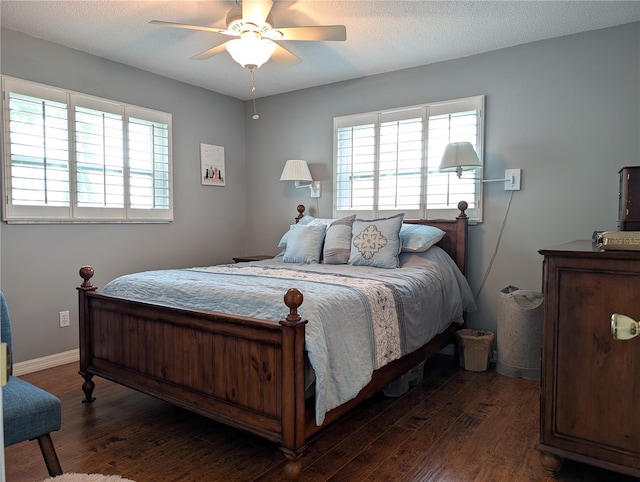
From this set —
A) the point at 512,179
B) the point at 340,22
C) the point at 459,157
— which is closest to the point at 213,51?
the point at 340,22

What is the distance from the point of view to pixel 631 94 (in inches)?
118

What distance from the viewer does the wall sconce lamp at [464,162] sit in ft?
10.9

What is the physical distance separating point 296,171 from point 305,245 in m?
1.05

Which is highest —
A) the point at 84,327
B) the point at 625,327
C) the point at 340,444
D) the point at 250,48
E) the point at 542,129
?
the point at 250,48

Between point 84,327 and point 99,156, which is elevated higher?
point 99,156

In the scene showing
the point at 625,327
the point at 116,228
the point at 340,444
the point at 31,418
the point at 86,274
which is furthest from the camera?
the point at 116,228

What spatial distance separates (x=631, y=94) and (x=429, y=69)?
59.6 inches

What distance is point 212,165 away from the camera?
181 inches

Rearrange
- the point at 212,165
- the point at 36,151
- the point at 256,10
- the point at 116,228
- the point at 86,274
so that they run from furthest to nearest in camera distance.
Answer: the point at 212,165
the point at 116,228
the point at 36,151
the point at 86,274
the point at 256,10

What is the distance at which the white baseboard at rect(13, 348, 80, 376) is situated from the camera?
3.16m

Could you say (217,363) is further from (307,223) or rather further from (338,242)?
(307,223)

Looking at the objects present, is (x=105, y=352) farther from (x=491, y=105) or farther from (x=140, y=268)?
(x=491, y=105)

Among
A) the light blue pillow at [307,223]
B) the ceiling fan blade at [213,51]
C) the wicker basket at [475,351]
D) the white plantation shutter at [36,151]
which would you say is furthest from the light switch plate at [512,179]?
the white plantation shutter at [36,151]

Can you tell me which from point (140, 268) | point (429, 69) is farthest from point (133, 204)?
point (429, 69)
